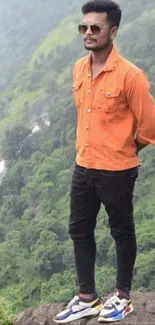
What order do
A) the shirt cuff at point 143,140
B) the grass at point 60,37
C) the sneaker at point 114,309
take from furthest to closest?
the grass at point 60,37, the sneaker at point 114,309, the shirt cuff at point 143,140

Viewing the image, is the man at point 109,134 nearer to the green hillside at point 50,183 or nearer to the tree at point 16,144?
the green hillside at point 50,183

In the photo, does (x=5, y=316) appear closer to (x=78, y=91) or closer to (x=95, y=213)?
(x=95, y=213)

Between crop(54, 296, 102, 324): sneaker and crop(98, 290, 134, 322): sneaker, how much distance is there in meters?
0.07

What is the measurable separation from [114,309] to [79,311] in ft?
0.59

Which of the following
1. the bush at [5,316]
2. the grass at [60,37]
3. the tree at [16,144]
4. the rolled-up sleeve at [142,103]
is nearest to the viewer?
the rolled-up sleeve at [142,103]

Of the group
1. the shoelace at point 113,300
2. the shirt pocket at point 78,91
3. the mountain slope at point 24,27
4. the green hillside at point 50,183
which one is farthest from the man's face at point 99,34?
the mountain slope at point 24,27

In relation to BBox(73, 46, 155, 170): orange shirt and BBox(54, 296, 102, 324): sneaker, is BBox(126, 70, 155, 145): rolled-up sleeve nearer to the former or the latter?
BBox(73, 46, 155, 170): orange shirt

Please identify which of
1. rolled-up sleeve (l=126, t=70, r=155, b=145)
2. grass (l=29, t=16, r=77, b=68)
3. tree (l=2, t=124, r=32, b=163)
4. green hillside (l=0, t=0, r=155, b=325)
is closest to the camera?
rolled-up sleeve (l=126, t=70, r=155, b=145)

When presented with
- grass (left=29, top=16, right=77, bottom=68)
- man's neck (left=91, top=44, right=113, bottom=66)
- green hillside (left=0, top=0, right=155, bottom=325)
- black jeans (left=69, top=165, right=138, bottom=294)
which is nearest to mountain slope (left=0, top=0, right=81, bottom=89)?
grass (left=29, top=16, right=77, bottom=68)

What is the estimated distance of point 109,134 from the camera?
2400 millimetres

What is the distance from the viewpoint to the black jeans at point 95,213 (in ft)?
8.02

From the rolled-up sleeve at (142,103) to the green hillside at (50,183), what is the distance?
2.77 m

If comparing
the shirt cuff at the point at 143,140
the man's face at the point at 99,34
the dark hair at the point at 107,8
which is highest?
the dark hair at the point at 107,8

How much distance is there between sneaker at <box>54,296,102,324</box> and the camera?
106 inches
